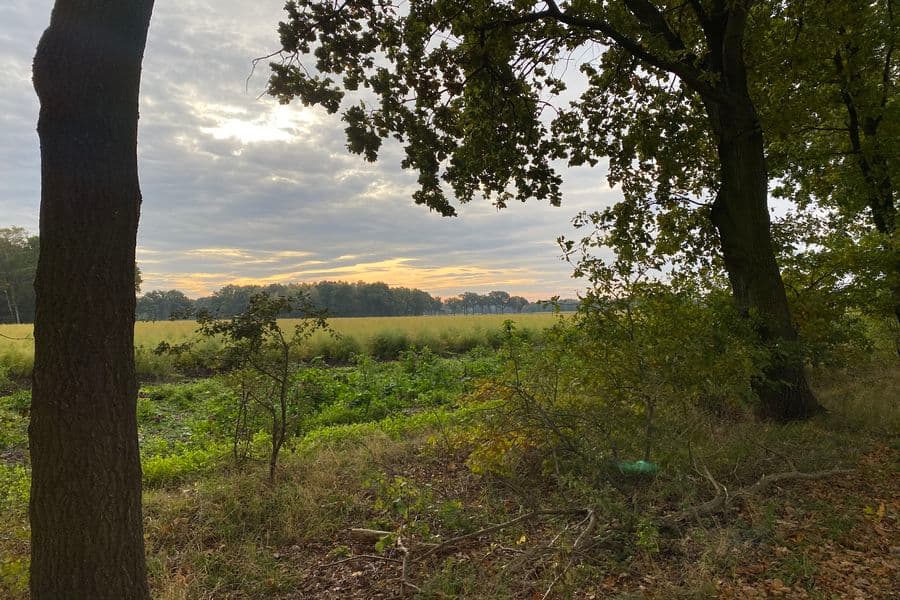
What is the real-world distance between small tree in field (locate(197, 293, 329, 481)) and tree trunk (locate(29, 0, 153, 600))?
260cm

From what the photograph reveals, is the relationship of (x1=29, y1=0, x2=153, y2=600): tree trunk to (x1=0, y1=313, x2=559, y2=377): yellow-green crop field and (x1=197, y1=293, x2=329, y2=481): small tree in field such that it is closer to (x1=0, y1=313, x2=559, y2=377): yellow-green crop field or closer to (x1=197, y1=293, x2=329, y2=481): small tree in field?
(x1=197, y1=293, x2=329, y2=481): small tree in field

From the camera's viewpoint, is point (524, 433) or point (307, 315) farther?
point (307, 315)

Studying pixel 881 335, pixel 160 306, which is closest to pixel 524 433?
pixel 881 335

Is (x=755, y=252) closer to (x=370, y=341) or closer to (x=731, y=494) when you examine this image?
(x=731, y=494)

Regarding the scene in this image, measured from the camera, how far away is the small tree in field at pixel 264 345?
5.22 meters

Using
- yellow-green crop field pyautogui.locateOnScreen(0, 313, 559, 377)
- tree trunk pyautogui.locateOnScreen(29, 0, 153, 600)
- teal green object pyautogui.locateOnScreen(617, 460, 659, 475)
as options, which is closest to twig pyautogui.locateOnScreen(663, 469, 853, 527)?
teal green object pyautogui.locateOnScreen(617, 460, 659, 475)

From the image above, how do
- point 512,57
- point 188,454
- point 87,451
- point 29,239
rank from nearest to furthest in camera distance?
point 87,451
point 188,454
point 512,57
point 29,239

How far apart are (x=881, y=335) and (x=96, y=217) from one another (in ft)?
53.9

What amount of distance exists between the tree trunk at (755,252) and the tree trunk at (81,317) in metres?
7.50

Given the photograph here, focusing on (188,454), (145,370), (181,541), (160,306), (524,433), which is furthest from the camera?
(160,306)

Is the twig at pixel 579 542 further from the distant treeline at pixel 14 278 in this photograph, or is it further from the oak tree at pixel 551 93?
the distant treeline at pixel 14 278

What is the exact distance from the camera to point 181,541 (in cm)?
440

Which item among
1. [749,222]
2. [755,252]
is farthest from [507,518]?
[749,222]

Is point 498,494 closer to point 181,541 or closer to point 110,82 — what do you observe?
point 181,541
